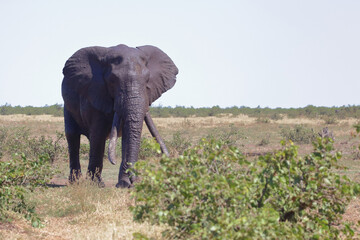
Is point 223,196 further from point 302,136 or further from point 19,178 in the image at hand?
point 302,136

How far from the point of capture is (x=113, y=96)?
34.3ft

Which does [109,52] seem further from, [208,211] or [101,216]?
[208,211]

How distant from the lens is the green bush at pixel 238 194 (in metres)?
4.48

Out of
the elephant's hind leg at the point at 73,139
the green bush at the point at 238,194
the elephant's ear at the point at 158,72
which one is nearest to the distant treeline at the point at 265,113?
the elephant's ear at the point at 158,72

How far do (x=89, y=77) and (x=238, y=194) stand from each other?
267 inches

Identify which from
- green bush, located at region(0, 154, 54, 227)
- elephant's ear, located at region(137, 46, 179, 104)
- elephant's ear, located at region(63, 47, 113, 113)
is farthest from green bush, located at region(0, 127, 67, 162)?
green bush, located at region(0, 154, 54, 227)

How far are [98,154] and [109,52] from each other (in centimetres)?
191

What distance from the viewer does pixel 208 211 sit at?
4.67 metres

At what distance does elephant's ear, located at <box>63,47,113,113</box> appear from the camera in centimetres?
1064

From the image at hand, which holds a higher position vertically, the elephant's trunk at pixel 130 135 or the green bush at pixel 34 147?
the elephant's trunk at pixel 130 135

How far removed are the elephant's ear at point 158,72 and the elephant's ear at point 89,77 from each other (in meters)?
0.91

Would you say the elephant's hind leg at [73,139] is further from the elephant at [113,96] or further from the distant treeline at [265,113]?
the distant treeline at [265,113]

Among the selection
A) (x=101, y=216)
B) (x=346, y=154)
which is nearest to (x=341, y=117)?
(x=346, y=154)

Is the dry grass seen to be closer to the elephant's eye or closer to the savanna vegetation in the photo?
the savanna vegetation
